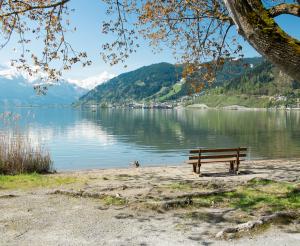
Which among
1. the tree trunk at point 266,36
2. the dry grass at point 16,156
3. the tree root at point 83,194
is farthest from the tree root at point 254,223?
the dry grass at point 16,156

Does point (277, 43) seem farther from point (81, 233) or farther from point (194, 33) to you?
point (194, 33)

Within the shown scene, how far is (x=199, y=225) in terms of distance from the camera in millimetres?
8625

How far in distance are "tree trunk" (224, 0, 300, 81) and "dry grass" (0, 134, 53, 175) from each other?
15.4 meters

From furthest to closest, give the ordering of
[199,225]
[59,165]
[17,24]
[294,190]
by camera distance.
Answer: [59,165] < [17,24] < [294,190] < [199,225]

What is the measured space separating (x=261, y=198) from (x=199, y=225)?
136 inches

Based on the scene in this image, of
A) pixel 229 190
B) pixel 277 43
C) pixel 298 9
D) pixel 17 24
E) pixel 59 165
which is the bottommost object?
pixel 59 165

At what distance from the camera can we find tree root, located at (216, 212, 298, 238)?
309 inches

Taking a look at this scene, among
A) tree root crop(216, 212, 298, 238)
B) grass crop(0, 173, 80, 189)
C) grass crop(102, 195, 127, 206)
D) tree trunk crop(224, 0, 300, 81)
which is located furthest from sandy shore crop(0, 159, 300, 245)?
tree trunk crop(224, 0, 300, 81)

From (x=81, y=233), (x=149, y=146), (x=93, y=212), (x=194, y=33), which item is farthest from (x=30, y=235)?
(x=149, y=146)

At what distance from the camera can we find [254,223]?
26.9 feet

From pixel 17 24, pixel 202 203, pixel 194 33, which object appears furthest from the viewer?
pixel 194 33

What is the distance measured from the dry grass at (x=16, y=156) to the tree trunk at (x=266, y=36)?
1538cm

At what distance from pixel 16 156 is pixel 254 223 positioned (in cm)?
1454

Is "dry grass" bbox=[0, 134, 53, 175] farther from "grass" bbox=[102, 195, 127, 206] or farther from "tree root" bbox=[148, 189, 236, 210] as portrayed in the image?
"tree root" bbox=[148, 189, 236, 210]
